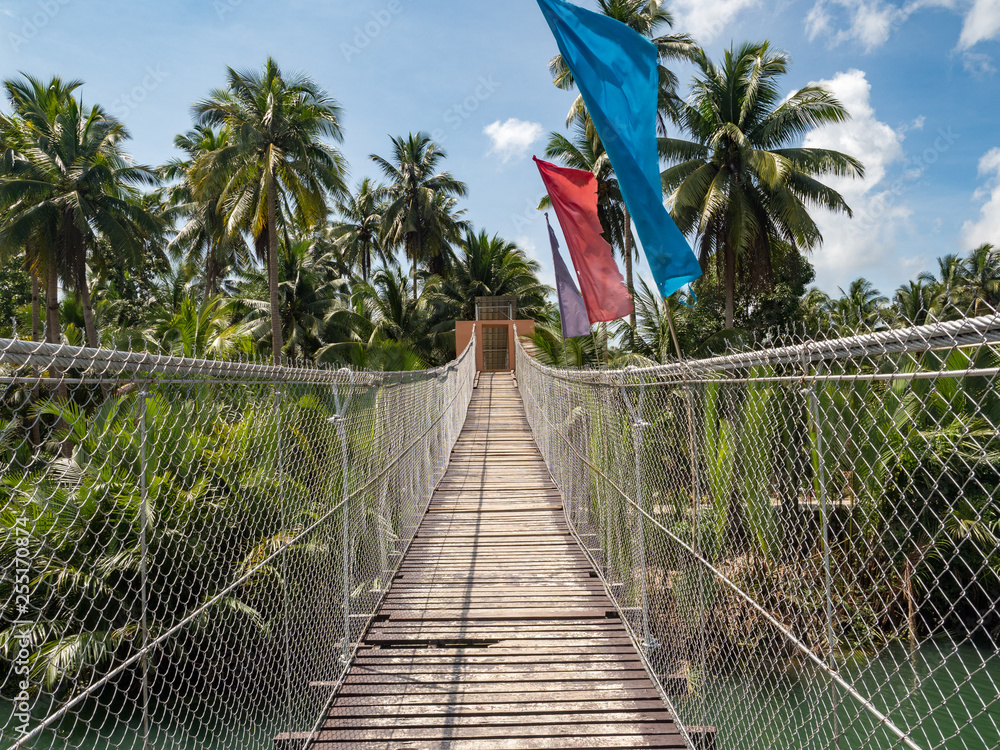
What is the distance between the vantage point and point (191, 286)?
45.7 metres

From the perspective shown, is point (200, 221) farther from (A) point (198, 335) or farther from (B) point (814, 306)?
(B) point (814, 306)

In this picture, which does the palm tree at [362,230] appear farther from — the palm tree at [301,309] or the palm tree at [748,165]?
the palm tree at [748,165]

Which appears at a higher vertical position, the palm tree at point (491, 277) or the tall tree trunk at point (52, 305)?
the palm tree at point (491, 277)

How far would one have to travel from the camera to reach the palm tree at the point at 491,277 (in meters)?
34.0

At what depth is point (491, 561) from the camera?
21.4 feet

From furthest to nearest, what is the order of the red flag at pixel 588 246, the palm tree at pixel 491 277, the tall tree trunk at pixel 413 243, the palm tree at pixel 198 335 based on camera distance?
the tall tree trunk at pixel 413 243
the palm tree at pixel 491 277
the palm tree at pixel 198 335
the red flag at pixel 588 246

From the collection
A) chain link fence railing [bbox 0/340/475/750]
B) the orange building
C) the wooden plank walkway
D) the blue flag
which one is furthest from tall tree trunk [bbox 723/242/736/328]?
the blue flag

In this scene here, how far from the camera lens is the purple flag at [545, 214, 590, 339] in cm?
1120

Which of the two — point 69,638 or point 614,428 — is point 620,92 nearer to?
point 614,428

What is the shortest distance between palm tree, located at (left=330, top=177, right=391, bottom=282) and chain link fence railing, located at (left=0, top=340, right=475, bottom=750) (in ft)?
117

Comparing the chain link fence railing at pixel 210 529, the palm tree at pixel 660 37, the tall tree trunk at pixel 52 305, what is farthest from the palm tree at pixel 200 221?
the chain link fence railing at pixel 210 529

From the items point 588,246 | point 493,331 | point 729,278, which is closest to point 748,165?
point 729,278

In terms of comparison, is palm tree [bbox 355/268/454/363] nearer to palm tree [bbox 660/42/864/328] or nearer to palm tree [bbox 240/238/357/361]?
palm tree [bbox 240/238/357/361]

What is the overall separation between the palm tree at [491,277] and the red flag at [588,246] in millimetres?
24111
